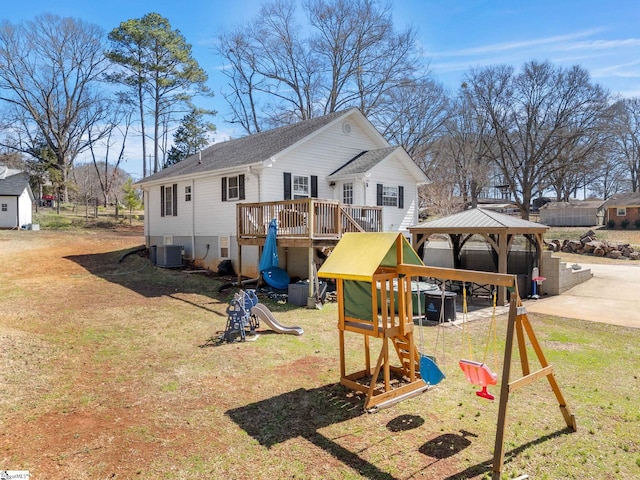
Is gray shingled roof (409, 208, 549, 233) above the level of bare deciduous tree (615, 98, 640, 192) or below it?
below

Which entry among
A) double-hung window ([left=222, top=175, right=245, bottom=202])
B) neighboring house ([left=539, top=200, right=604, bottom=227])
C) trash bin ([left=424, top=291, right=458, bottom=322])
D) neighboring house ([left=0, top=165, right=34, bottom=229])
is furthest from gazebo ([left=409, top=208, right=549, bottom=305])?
neighboring house ([left=539, top=200, right=604, bottom=227])

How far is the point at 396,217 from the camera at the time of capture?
17812mm

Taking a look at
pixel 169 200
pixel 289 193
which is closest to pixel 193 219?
pixel 169 200

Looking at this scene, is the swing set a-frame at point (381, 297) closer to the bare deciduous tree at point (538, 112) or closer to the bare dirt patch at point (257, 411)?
the bare dirt patch at point (257, 411)

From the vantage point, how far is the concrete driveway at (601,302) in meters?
10.2

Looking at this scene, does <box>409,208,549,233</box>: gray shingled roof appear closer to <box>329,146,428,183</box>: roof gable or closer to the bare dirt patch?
<box>329,146,428,183</box>: roof gable

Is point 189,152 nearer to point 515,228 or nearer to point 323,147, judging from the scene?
point 323,147

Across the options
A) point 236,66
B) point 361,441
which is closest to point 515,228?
point 361,441

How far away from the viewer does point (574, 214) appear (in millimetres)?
44469

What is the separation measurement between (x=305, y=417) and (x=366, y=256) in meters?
2.01

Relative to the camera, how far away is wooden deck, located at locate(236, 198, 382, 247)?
11.8 meters

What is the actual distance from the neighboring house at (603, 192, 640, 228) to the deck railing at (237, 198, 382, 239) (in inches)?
1457

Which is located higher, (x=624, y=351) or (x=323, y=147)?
(x=323, y=147)

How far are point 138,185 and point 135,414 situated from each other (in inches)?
729
